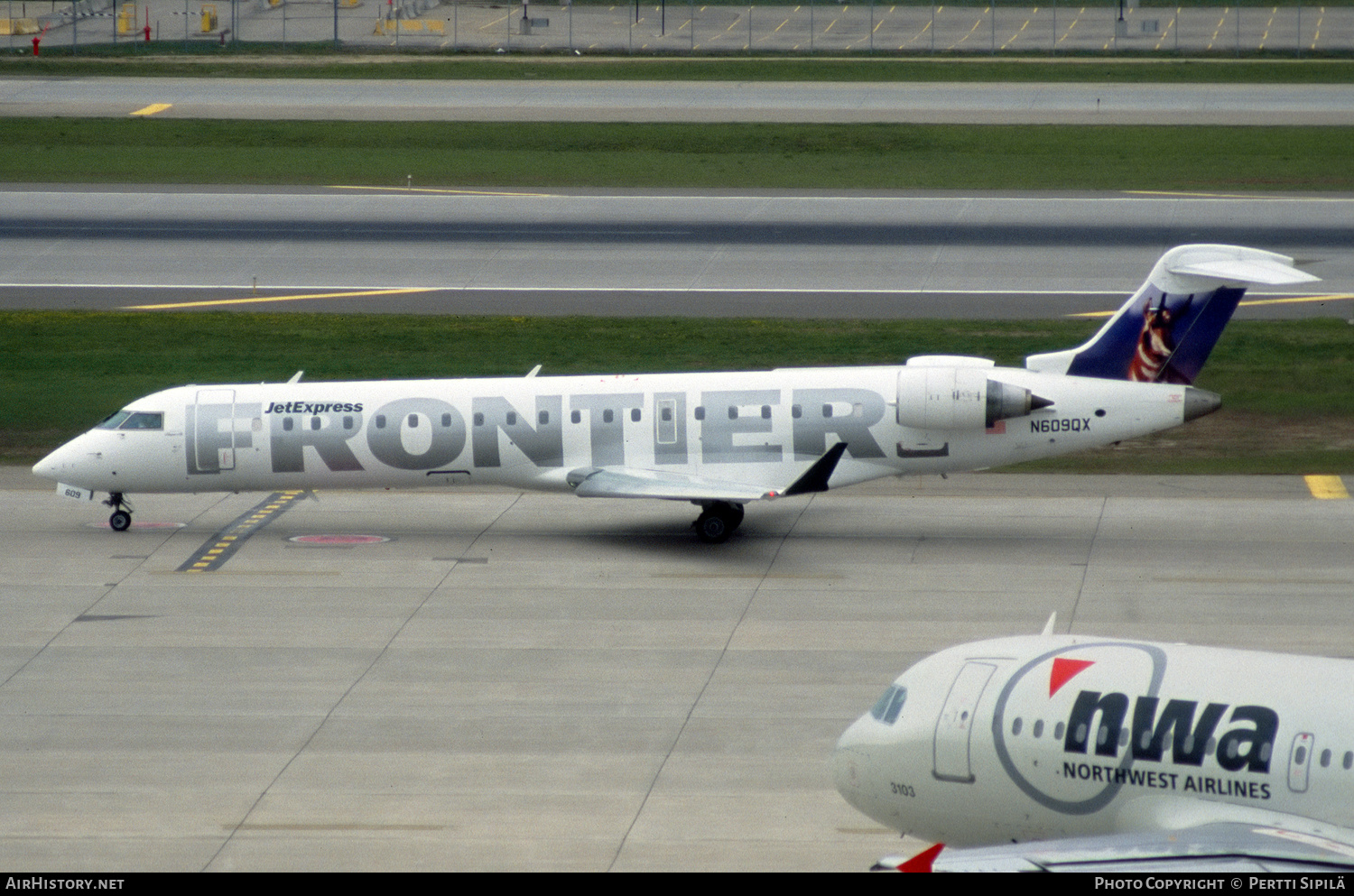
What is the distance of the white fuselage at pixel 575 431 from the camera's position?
32.6 metres

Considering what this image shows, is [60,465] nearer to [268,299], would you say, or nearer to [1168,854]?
[268,299]

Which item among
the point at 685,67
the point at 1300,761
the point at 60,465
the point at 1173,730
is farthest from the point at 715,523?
the point at 685,67

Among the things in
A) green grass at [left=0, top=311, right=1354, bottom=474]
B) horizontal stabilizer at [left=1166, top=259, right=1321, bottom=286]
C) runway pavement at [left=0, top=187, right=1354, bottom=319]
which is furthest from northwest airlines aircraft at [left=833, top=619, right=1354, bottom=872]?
runway pavement at [left=0, top=187, right=1354, bottom=319]

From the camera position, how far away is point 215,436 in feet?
111

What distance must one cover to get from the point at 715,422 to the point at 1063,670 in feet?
56.1

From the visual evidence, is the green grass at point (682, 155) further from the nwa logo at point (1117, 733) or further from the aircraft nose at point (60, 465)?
the nwa logo at point (1117, 733)

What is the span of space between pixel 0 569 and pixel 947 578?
1743 centimetres

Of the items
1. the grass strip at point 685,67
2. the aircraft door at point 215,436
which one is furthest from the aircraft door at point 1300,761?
the grass strip at point 685,67

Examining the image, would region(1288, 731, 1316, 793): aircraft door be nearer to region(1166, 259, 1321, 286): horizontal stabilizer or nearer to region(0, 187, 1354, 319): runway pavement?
region(1166, 259, 1321, 286): horizontal stabilizer

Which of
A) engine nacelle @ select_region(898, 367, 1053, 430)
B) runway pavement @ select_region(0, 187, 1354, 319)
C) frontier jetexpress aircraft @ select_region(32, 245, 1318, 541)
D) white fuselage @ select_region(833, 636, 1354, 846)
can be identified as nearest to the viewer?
white fuselage @ select_region(833, 636, 1354, 846)

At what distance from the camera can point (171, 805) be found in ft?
69.5

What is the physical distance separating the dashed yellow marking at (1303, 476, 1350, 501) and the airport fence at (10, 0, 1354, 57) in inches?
2582

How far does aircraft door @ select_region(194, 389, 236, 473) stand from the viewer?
33781 millimetres
